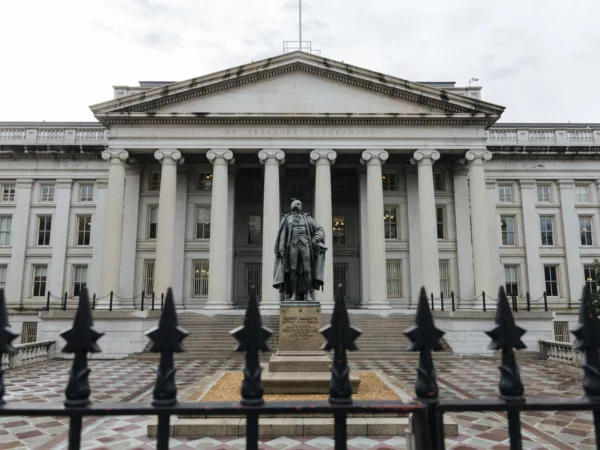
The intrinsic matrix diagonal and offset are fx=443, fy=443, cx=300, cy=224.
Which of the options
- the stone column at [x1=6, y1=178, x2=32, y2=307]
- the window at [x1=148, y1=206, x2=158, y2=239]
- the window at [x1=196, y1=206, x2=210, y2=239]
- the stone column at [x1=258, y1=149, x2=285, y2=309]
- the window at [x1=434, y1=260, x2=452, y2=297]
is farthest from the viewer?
the stone column at [x1=6, y1=178, x2=32, y2=307]

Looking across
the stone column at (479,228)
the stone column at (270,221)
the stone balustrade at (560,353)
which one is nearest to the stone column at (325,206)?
the stone column at (270,221)

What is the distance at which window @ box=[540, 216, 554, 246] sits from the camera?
111 ft

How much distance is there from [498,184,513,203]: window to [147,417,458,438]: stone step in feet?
99.0

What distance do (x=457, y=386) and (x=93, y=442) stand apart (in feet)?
30.9

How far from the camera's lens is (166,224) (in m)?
26.4

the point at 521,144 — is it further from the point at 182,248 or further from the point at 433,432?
the point at 433,432

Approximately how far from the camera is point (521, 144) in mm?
34000

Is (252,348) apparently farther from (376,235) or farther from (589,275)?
(589,275)

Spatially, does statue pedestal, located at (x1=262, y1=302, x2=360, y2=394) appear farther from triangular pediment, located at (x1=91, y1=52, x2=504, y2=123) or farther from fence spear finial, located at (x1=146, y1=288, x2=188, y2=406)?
triangular pediment, located at (x1=91, y1=52, x2=504, y2=123)

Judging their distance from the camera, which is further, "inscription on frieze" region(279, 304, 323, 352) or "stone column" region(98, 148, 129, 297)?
"stone column" region(98, 148, 129, 297)

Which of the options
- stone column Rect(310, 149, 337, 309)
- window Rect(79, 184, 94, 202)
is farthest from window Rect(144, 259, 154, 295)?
stone column Rect(310, 149, 337, 309)

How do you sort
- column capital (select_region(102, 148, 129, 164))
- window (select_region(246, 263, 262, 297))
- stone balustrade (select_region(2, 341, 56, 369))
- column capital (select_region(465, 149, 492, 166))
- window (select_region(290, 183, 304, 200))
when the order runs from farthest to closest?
1. window (select_region(290, 183, 304, 200))
2. window (select_region(246, 263, 262, 297))
3. column capital (select_region(465, 149, 492, 166))
4. column capital (select_region(102, 148, 129, 164))
5. stone balustrade (select_region(2, 341, 56, 369))

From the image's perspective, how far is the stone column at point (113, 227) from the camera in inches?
1015

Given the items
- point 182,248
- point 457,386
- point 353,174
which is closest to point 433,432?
point 457,386
